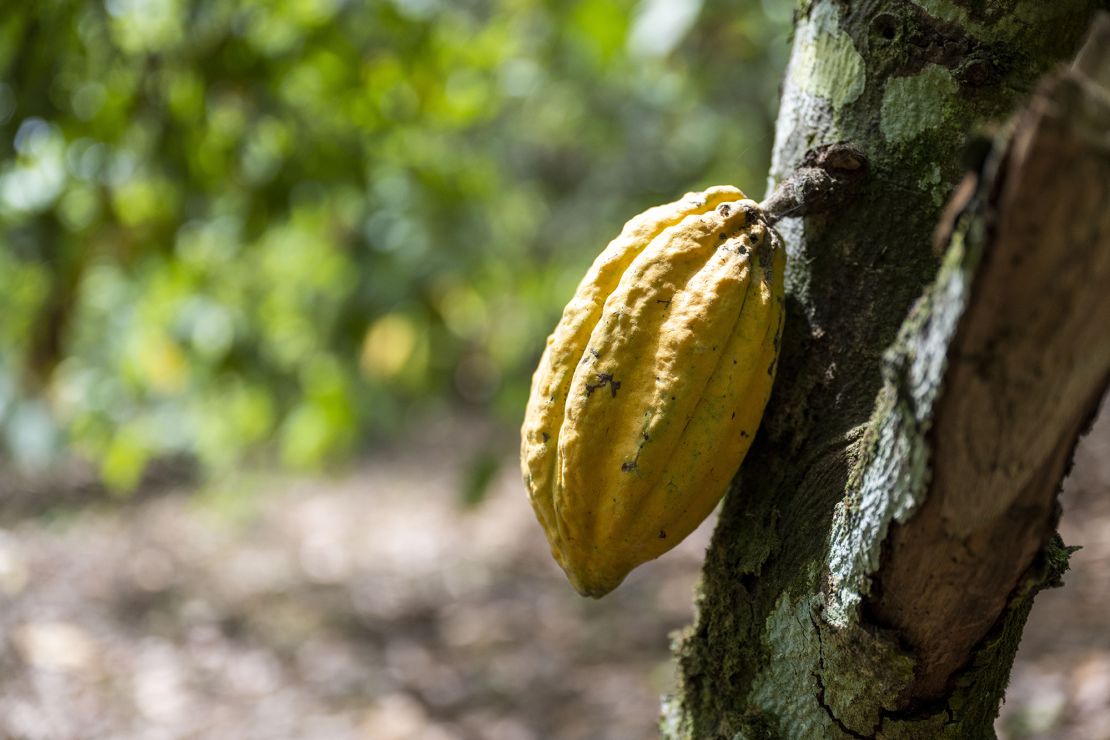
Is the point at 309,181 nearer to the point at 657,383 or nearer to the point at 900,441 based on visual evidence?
the point at 657,383

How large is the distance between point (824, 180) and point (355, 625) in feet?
9.16

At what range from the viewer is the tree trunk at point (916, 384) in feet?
2.06

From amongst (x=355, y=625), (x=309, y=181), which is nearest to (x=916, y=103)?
(x=309, y=181)

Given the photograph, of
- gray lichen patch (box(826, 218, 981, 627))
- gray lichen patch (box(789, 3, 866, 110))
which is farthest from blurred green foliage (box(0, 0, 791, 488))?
gray lichen patch (box(826, 218, 981, 627))

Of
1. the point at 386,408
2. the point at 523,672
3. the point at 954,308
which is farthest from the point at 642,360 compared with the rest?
the point at 386,408

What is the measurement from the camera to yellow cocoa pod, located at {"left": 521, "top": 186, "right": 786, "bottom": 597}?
97 cm

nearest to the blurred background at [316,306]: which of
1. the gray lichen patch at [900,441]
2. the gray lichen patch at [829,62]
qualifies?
the gray lichen patch at [829,62]

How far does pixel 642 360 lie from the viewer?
3.24 feet

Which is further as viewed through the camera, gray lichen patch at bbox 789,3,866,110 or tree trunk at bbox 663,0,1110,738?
gray lichen patch at bbox 789,3,866,110

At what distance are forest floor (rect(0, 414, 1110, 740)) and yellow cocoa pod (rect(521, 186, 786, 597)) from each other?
5.24 feet

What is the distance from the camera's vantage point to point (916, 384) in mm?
720

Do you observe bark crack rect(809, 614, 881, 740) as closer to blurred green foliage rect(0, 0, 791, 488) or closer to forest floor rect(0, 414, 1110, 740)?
blurred green foliage rect(0, 0, 791, 488)

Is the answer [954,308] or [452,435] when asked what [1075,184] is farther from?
[452,435]

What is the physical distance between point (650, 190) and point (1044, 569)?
9.13 feet
